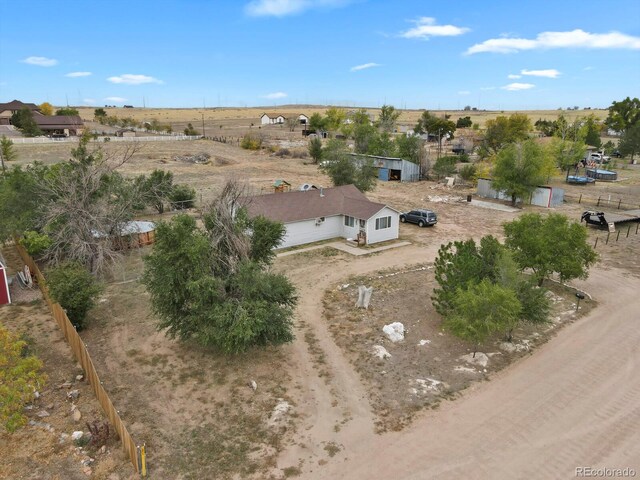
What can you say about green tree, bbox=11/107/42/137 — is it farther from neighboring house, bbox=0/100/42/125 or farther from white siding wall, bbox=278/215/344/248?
white siding wall, bbox=278/215/344/248

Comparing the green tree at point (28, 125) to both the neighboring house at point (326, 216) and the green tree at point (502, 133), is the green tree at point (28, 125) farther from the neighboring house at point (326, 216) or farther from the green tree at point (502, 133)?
the green tree at point (502, 133)

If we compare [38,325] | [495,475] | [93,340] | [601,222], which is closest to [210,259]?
[93,340]

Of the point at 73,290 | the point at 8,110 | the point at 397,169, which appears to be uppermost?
the point at 8,110

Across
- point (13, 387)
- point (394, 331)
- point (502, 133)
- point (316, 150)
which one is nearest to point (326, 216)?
point (394, 331)

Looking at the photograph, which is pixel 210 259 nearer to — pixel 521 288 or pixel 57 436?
pixel 57 436

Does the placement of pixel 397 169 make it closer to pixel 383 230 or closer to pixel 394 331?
pixel 383 230

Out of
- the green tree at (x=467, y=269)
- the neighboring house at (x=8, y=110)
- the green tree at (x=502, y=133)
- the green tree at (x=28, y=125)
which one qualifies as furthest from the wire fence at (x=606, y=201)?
the neighboring house at (x=8, y=110)
